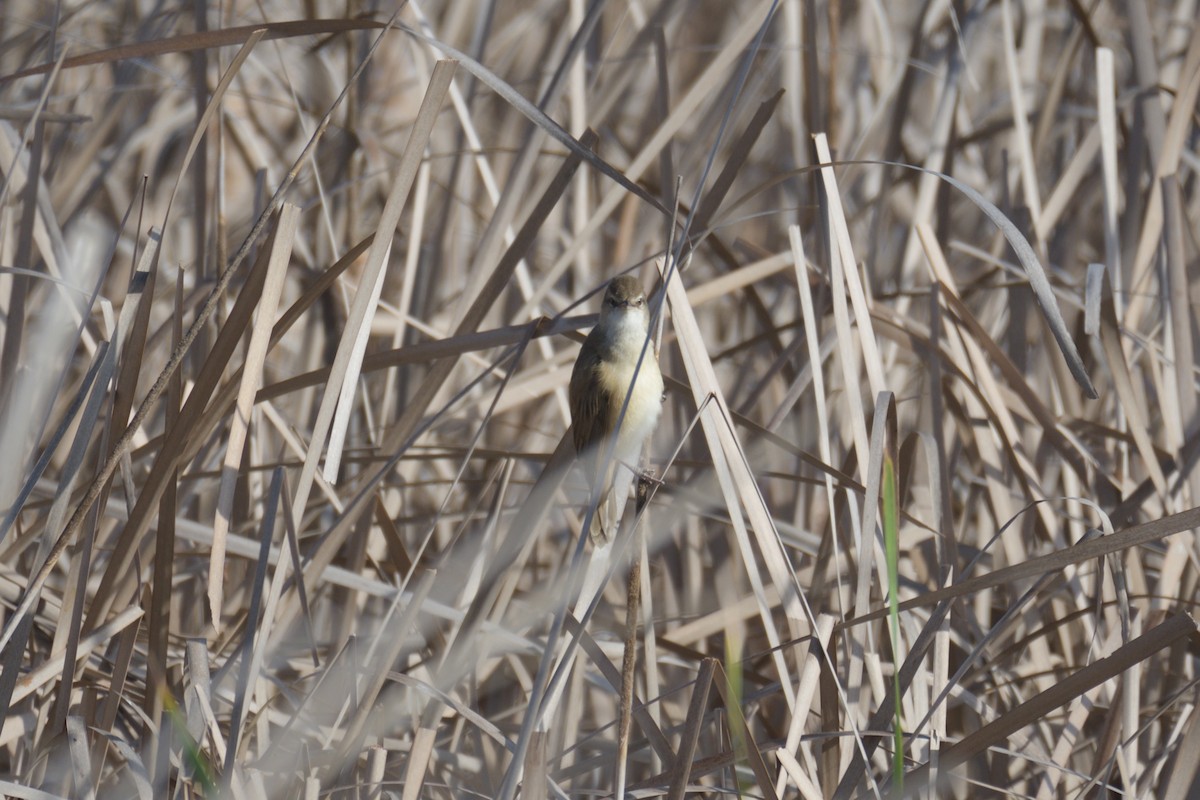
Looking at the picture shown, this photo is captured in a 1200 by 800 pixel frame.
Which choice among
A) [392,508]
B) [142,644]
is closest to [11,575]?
[142,644]

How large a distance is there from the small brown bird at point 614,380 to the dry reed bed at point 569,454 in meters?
0.10

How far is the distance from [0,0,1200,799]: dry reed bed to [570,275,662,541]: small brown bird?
3.9 inches

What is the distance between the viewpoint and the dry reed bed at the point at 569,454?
1.64 metres

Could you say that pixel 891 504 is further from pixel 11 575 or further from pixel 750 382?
pixel 750 382

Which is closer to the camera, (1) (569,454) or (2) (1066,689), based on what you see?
(2) (1066,689)

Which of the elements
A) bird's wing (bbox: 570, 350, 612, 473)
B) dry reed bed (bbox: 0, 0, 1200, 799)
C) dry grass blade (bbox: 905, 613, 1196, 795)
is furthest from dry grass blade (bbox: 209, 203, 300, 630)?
dry grass blade (bbox: 905, 613, 1196, 795)

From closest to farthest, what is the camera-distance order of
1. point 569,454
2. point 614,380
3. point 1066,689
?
point 1066,689 < point 569,454 < point 614,380

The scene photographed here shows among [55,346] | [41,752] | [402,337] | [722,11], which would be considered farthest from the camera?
[722,11]

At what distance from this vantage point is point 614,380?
2379 mm

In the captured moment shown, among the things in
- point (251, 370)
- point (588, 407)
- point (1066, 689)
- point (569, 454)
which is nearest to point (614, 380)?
point (588, 407)

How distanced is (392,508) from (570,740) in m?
0.71

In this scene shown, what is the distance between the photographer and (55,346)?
210cm

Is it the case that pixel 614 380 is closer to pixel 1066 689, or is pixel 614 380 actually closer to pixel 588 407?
pixel 588 407

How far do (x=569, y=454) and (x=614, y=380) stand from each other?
0.32m
